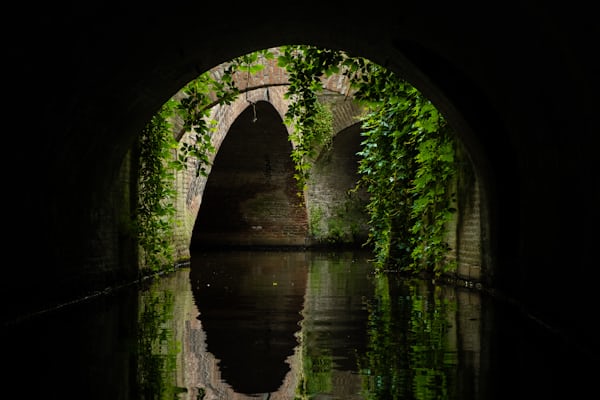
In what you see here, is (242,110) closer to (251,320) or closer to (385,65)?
(385,65)

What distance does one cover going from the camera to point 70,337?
5527 mm

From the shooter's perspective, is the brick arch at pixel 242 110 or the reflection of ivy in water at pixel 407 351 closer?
the reflection of ivy in water at pixel 407 351

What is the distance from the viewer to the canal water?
3805 millimetres

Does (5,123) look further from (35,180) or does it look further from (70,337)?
(70,337)

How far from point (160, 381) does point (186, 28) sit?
3395 millimetres

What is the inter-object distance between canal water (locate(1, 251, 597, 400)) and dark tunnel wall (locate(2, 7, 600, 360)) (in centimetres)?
51

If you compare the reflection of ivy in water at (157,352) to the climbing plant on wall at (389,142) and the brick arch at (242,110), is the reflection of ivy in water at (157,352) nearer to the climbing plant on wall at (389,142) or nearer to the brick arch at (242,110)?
the climbing plant on wall at (389,142)

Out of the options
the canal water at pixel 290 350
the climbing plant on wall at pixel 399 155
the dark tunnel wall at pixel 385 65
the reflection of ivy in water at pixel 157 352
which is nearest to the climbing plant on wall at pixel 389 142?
the climbing plant on wall at pixel 399 155

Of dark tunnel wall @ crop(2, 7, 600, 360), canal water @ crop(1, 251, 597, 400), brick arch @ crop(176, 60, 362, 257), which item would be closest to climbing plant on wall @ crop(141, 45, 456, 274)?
dark tunnel wall @ crop(2, 7, 600, 360)

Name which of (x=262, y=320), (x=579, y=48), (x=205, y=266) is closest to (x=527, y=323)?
(x=262, y=320)

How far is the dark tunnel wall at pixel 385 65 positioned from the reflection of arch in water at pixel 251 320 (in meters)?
1.53

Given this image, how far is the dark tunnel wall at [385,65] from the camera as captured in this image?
4953 millimetres

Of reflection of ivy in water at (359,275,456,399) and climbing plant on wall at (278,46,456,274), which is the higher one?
climbing plant on wall at (278,46,456,274)

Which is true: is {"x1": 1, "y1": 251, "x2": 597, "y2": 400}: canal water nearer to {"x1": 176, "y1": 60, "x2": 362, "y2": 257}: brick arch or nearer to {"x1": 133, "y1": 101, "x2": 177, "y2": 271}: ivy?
{"x1": 133, "y1": 101, "x2": 177, "y2": 271}: ivy
